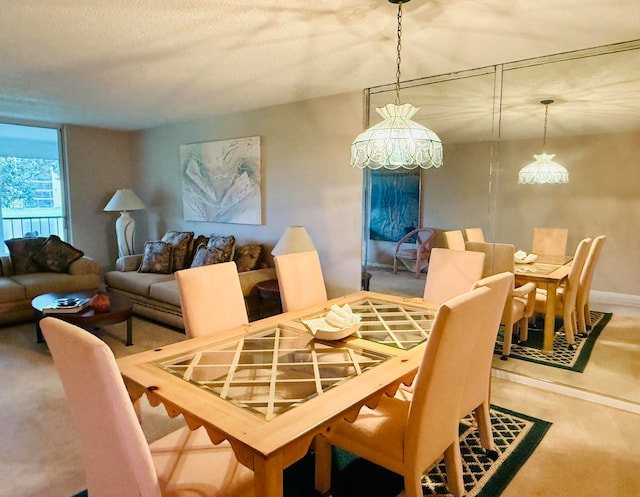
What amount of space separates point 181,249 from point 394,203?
269 cm

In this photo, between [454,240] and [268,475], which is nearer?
[268,475]

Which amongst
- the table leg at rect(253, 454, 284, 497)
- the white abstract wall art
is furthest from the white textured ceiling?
the table leg at rect(253, 454, 284, 497)

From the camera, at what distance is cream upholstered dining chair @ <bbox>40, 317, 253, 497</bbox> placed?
1.05 m

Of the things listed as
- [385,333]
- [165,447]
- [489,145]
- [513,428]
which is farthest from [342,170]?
[165,447]

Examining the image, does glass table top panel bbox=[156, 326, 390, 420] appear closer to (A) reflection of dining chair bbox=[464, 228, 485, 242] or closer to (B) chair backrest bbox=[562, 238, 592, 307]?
(A) reflection of dining chair bbox=[464, 228, 485, 242]

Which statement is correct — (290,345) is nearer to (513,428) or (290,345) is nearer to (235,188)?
(513,428)

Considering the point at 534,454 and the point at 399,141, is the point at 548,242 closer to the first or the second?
the point at 534,454

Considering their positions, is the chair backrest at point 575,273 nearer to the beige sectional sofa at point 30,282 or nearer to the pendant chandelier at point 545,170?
the pendant chandelier at point 545,170

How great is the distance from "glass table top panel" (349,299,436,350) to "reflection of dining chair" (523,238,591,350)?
166 cm

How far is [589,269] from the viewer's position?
3.44 meters

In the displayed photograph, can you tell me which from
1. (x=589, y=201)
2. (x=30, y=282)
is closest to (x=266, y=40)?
(x=589, y=201)

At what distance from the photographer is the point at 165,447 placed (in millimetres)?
1540

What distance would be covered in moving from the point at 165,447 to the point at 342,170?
10.1ft

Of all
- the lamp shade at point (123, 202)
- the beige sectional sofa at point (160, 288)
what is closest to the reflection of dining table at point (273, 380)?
the beige sectional sofa at point (160, 288)
